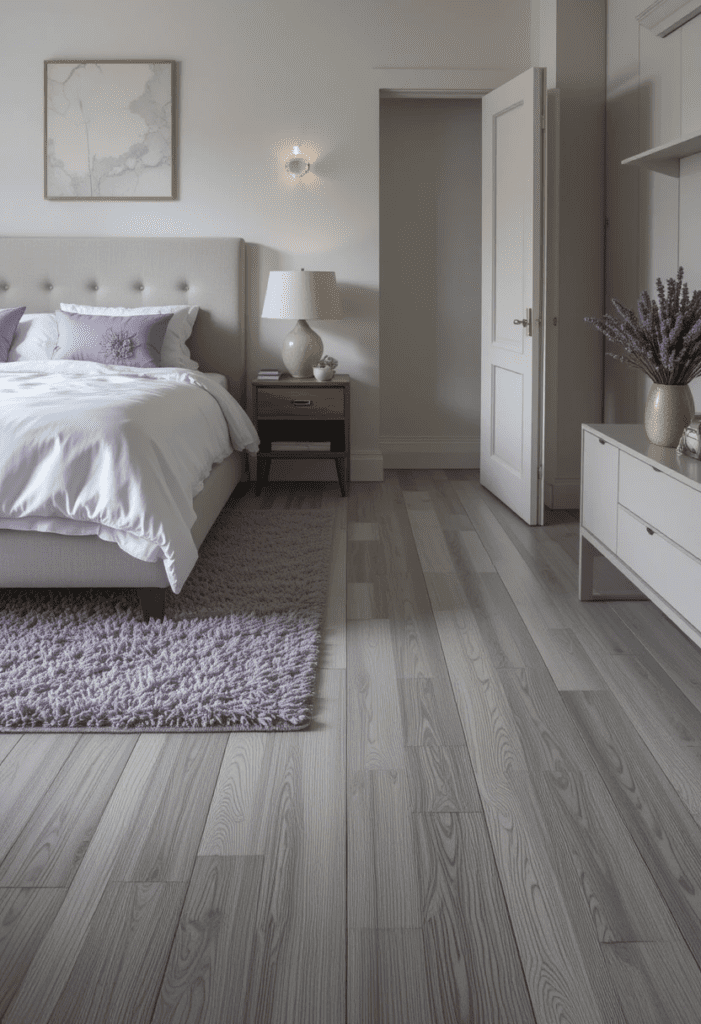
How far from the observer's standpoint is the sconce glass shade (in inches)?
207

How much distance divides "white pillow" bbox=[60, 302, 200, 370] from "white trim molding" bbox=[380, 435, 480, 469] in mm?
1504

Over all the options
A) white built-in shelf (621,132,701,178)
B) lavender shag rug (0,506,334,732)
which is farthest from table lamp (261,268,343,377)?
white built-in shelf (621,132,701,178)

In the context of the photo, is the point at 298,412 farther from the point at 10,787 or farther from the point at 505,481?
the point at 10,787

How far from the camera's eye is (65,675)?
99.8 inches

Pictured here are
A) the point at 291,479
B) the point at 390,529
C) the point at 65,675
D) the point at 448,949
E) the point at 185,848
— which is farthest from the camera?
the point at 291,479

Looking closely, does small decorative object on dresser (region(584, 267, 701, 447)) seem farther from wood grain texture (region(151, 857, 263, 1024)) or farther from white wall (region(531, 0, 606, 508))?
wood grain texture (region(151, 857, 263, 1024))

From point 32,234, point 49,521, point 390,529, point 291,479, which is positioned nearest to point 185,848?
point 49,521

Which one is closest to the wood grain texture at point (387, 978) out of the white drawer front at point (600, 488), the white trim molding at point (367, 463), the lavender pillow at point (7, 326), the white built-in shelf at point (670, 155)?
the white drawer front at point (600, 488)

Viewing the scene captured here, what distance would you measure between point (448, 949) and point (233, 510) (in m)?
3.45

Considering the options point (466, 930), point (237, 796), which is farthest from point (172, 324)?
point (466, 930)

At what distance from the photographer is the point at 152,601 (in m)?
2.99

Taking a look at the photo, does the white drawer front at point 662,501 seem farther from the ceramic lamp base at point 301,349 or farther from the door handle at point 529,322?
the ceramic lamp base at point 301,349

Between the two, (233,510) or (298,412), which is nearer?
(233,510)

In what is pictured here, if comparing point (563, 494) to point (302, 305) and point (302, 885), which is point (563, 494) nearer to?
point (302, 305)
